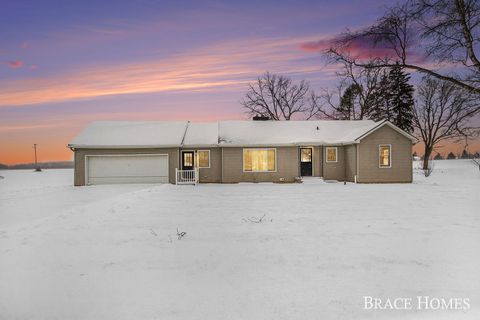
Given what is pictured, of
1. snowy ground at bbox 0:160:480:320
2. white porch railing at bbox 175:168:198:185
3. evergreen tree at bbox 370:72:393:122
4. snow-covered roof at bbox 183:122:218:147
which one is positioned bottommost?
snowy ground at bbox 0:160:480:320

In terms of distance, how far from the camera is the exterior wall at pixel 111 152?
21688 mm

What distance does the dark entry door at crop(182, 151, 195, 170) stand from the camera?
73.6 ft

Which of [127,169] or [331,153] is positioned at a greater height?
[331,153]

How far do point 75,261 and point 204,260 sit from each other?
222 centimetres

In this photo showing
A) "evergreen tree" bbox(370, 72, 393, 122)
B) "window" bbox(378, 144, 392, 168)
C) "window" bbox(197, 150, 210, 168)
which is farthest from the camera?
"evergreen tree" bbox(370, 72, 393, 122)

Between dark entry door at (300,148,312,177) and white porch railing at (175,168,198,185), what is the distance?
7333mm

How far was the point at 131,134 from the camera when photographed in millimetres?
23188

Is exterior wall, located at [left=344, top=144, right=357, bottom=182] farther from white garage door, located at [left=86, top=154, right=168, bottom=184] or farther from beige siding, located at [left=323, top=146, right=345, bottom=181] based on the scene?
white garage door, located at [left=86, top=154, right=168, bottom=184]

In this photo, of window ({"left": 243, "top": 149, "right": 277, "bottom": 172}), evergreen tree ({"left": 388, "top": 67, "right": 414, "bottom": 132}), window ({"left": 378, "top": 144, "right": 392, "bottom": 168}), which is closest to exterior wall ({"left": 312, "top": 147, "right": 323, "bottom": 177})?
window ({"left": 243, "top": 149, "right": 277, "bottom": 172})

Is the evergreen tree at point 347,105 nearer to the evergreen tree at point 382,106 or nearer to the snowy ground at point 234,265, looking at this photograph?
the evergreen tree at point 382,106

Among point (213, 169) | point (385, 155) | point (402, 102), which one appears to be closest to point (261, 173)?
point (213, 169)

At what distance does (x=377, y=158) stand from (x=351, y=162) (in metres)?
1.62

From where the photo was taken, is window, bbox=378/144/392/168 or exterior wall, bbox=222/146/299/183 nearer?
window, bbox=378/144/392/168

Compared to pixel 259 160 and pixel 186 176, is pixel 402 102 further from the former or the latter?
pixel 186 176
